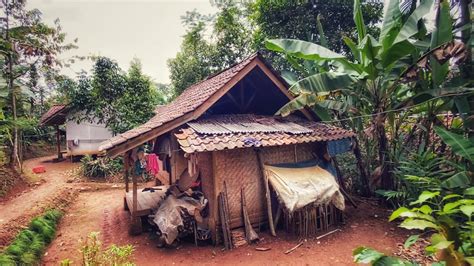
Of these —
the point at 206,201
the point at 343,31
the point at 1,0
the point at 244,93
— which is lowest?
the point at 206,201

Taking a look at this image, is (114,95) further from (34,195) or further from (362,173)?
(362,173)

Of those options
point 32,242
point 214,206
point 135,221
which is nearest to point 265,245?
point 214,206

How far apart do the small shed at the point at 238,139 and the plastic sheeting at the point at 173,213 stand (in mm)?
368

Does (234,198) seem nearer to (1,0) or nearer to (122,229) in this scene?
(122,229)

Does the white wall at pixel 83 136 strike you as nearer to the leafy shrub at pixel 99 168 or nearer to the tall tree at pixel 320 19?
the leafy shrub at pixel 99 168

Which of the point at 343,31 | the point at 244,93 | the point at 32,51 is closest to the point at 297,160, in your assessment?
the point at 244,93

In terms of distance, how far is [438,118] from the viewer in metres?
7.11

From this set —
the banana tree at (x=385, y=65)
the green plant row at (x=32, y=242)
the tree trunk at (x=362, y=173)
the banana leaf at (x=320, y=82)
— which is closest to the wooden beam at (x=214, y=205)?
the banana tree at (x=385, y=65)

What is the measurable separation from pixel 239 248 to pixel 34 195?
9.37 meters

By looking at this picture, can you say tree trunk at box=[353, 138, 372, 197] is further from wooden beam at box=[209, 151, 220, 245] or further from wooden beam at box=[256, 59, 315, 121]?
wooden beam at box=[209, 151, 220, 245]

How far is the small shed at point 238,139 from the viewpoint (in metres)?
6.02

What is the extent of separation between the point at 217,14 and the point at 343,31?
827cm

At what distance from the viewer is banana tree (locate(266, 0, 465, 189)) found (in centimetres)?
577

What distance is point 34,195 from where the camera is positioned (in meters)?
10.3
